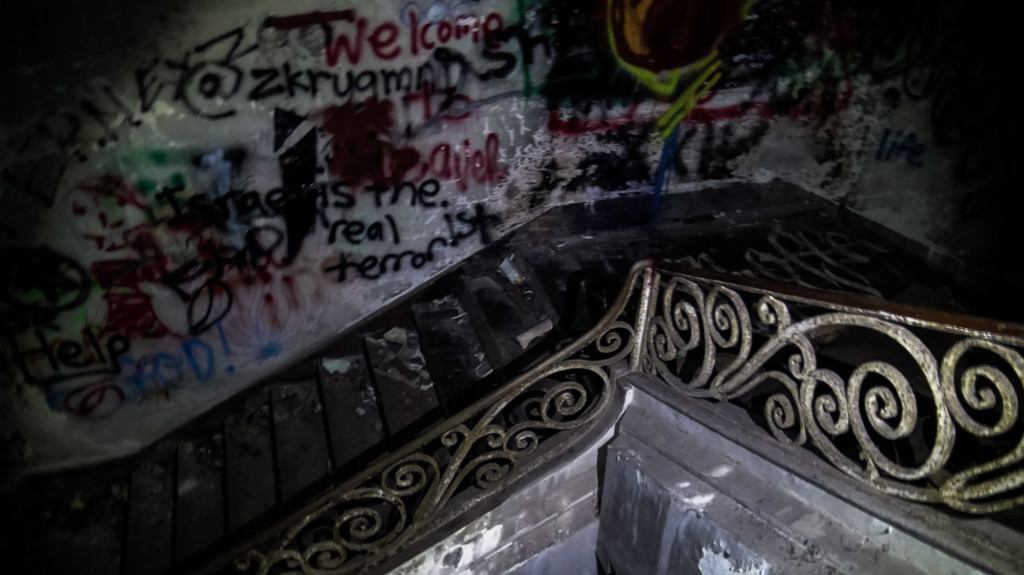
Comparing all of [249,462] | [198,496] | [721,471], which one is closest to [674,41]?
[721,471]

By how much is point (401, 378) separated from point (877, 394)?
318 centimetres

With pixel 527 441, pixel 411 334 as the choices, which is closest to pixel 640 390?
pixel 527 441

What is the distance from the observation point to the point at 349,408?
4.41 metres

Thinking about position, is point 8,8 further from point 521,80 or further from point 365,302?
point 521,80

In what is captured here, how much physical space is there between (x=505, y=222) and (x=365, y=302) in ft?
4.41

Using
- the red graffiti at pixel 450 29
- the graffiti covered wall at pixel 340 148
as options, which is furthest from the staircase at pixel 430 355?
the red graffiti at pixel 450 29

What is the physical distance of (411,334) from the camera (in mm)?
4934

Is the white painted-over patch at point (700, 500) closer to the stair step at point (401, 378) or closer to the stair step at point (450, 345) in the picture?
the stair step at point (450, 345)

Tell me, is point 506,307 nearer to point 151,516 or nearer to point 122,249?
point 122,249

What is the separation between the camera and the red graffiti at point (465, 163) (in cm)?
474

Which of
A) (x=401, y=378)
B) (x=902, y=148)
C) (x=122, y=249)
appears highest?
(x=122, y=249)

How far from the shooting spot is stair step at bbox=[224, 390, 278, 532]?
3959 millimetres

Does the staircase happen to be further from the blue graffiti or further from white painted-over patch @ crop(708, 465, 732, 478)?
white painted-over patch @ crop(708, 465, 732, 478)

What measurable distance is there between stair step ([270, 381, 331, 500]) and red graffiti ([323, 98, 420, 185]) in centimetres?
169
